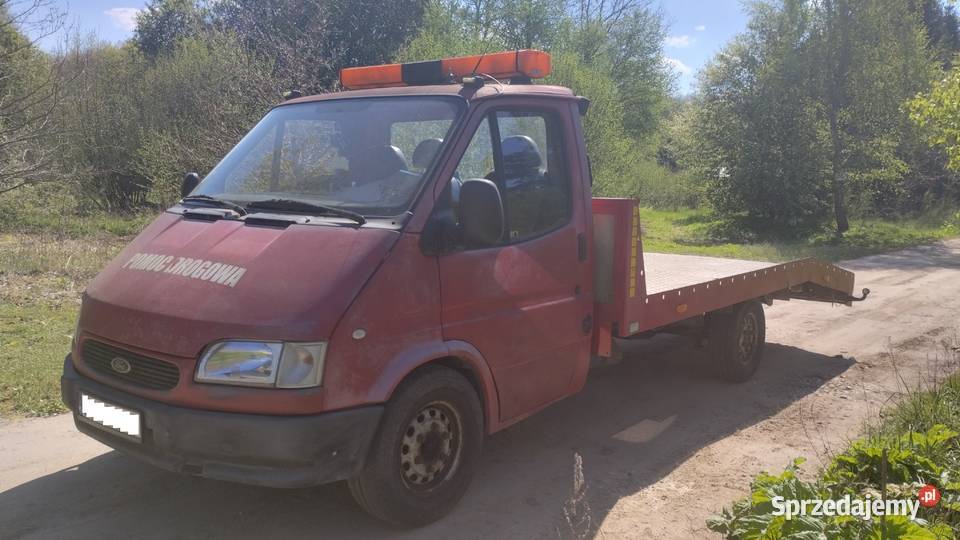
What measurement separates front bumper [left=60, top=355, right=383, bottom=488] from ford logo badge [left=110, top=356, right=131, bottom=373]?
0.22m

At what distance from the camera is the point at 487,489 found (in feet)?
14.3

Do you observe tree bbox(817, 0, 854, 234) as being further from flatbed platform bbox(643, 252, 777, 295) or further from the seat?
the seat

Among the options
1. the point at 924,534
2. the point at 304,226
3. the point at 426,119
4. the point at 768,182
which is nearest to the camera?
the point at 924,534

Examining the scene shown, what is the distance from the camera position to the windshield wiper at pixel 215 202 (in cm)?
400

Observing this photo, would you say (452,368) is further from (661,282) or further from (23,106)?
(23,106)

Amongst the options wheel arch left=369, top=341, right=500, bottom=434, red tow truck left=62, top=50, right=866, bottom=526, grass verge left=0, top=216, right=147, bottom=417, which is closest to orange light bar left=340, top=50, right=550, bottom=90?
red tow truck left=62, top=50, right=866, bottom=526

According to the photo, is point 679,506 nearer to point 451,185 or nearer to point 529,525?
point 529,525

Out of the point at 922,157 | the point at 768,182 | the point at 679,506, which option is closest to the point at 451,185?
the point at 679,506

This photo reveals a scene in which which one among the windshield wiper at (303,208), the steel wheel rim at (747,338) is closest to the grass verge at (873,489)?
the steel wheel rim at (747,338)

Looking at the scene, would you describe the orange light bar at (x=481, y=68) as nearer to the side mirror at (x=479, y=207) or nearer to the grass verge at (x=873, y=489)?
the side mirror at (x=479, y=207)

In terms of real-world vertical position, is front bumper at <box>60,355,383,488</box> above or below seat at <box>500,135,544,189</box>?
below

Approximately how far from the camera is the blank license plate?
347cm

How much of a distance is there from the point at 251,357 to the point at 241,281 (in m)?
0.38

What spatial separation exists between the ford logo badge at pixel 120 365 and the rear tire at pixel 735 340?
15.6ft
